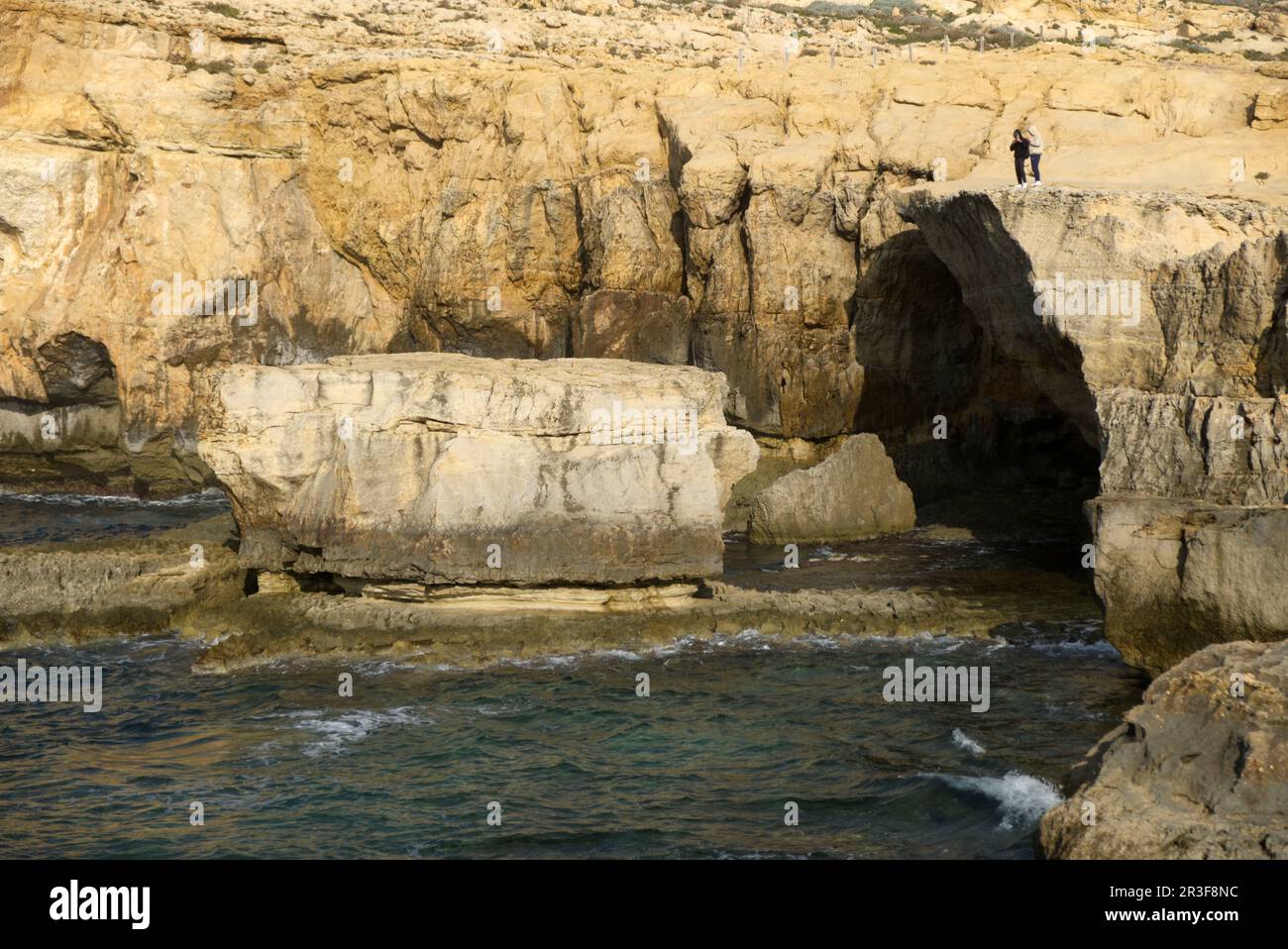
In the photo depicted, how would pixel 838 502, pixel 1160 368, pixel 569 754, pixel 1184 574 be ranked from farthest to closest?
pixel 838 502, pixel 1160 368, pixel 1184 574, pixel 569 754

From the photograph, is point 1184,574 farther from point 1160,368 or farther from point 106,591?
point 106,591

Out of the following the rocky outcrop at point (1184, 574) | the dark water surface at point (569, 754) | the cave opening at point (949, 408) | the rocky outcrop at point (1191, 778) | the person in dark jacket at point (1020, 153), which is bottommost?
the dark water surface at point (569, 754)

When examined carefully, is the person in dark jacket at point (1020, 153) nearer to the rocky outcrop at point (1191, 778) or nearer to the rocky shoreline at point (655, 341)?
the rocky shoreline at point (655, 341)

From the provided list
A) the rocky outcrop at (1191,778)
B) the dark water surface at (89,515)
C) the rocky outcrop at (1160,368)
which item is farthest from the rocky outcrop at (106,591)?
the rocky outcrop at (1191,778)

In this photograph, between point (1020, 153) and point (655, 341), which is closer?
point (1020, 153)

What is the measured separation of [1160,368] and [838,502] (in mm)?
8871

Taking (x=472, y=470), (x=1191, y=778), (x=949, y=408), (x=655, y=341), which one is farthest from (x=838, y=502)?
(x=1191, y=778)

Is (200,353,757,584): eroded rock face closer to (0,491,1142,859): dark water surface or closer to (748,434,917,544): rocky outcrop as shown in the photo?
(0,491,1142,859): dark water surface

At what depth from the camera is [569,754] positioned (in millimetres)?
16750

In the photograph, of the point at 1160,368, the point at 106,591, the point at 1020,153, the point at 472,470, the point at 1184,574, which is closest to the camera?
the point at 1184,574

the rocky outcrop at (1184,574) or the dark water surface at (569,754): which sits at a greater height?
the rocky outcrop at (1184,574)

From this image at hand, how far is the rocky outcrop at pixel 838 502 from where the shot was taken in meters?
29.8

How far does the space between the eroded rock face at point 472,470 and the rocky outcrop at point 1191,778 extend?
990cm
